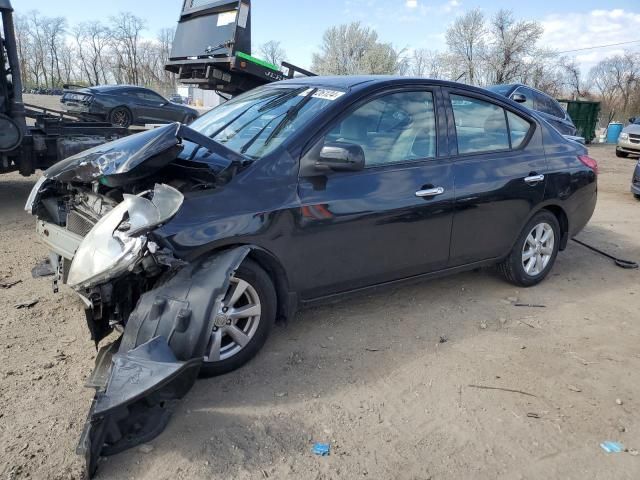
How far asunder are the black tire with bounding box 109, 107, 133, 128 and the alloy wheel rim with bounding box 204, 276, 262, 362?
15.0 m

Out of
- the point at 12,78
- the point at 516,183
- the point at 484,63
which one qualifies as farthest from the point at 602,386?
the point at 484,63

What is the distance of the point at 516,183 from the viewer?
14.5ft

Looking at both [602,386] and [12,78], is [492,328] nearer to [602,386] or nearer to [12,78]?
[602,386]

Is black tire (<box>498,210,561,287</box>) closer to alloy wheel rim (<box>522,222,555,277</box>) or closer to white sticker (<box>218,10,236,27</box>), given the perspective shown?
alloy wheel rim (<box>522,222,555,277</box>)

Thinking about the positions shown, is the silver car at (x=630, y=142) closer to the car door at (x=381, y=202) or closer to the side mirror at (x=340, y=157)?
the car door at (x=381, y=202)

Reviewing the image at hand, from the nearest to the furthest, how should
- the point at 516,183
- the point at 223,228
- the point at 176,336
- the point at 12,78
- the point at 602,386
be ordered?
1. the point at 176,336
2. the point at 223,228
3. the point at 602,386
4. the point at 516,183
5. the point at 12,78

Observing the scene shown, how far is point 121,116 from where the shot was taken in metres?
16.8

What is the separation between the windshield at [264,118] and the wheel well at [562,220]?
247 cm

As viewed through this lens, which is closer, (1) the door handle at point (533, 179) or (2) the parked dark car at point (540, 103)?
(1) the door handle at point (533, 179)

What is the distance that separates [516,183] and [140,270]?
3.13 meters

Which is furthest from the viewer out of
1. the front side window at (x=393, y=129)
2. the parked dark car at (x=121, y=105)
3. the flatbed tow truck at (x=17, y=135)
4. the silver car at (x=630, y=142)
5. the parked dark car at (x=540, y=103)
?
the silver car at (x=630, y=142)

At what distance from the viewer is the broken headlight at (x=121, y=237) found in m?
2.72

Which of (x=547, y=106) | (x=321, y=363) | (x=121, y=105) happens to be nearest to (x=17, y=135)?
(x=321, y=363)

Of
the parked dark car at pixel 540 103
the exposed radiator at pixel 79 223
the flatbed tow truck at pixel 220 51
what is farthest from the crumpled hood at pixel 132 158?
the parked dark car at pixel 540 103
